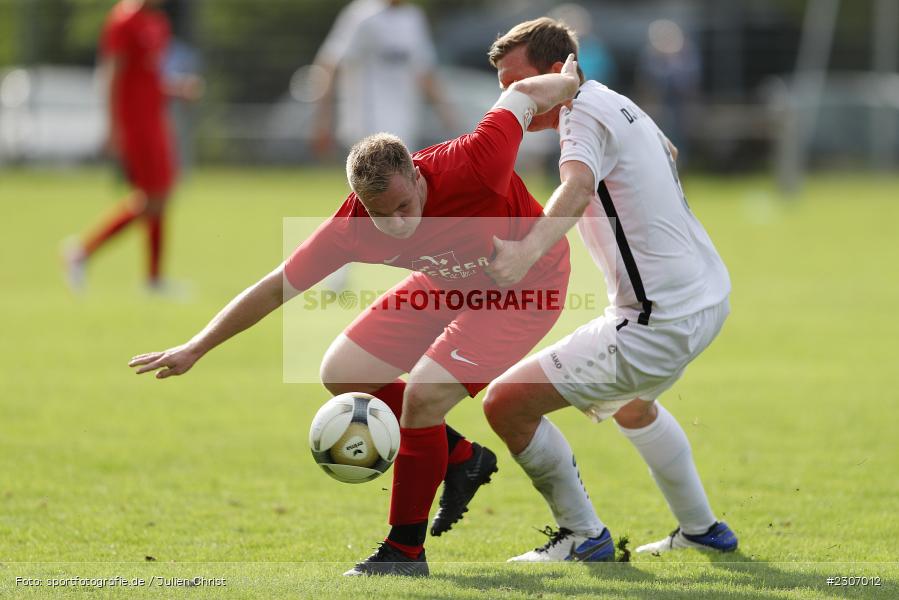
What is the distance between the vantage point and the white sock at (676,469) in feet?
16.2

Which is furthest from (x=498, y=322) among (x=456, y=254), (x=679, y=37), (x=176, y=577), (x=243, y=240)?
(x=679, y=37)

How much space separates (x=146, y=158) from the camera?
1130 cm

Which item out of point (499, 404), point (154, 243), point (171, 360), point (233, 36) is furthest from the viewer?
point (233, 36)

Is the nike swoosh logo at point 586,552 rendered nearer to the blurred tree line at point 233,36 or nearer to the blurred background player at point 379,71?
the blurred background player at point 379,71

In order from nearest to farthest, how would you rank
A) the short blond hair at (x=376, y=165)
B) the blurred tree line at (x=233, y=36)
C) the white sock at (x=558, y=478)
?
1. the short blond hair at (x=376, y=165)
2. the white sock at (x=558, y=478)
3. the blurred tree line at (x=233, y=36)

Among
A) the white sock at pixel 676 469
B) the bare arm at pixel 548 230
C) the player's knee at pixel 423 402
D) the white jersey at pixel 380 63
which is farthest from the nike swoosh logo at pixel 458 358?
the white jersey at pixel 380 63

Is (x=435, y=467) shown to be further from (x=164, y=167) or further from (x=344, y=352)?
(x=164, y=167)

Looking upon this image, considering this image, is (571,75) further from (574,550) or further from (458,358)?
(574,550)

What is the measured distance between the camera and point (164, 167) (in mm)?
11312

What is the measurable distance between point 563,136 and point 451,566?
1.58 m

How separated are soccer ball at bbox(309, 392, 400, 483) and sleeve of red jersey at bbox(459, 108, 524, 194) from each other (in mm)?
881

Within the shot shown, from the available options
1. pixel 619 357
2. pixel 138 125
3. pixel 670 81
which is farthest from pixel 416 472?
pixel 670 81

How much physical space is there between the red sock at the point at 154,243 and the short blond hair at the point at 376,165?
7.31 m

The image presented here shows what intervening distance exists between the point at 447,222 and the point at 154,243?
7.29 m
